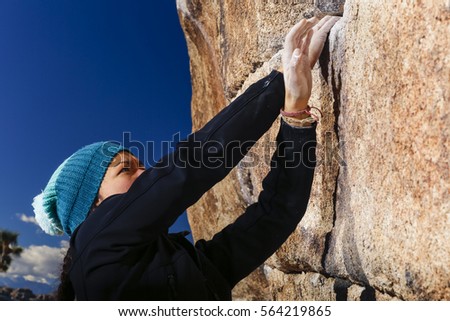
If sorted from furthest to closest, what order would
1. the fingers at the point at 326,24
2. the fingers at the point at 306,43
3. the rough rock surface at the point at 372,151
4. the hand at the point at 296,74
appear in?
1. the fingers at the point at 326,24
2. the fingers at the point at 306,43
3. the hand at the point at 296,74
4. the rough rock surface at the point at 372,151

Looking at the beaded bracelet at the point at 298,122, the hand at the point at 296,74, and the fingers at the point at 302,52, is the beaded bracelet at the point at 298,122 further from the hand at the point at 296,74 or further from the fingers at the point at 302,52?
the fingers at the point at 302,52

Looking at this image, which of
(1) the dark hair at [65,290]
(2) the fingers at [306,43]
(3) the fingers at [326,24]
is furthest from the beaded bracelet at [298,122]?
(1) the dark hair at [65,290]

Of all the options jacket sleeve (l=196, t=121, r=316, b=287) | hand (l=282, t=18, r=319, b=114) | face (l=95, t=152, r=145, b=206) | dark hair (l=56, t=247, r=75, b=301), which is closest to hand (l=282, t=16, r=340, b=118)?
hand (l=282, t=18, r=319, b=114)

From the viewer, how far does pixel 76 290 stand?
2.09 meters

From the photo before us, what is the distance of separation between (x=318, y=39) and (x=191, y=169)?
89 centimetres

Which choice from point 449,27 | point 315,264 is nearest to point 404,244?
point 449,27

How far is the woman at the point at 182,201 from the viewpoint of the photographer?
2008 mm

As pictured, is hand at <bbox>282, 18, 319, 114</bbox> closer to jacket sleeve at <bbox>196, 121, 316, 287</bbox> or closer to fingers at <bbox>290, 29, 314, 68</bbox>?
fingers at <bbox>290, 29, 314, 68</bbox>

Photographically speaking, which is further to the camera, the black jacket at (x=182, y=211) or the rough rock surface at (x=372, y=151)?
the black jacket at (x=182, y=211)

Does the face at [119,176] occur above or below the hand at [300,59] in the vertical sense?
below

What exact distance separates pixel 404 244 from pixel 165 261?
82cm

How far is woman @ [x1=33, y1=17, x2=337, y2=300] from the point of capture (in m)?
2.01

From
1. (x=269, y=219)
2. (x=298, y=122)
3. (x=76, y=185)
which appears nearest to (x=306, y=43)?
(x=298, y=122)
